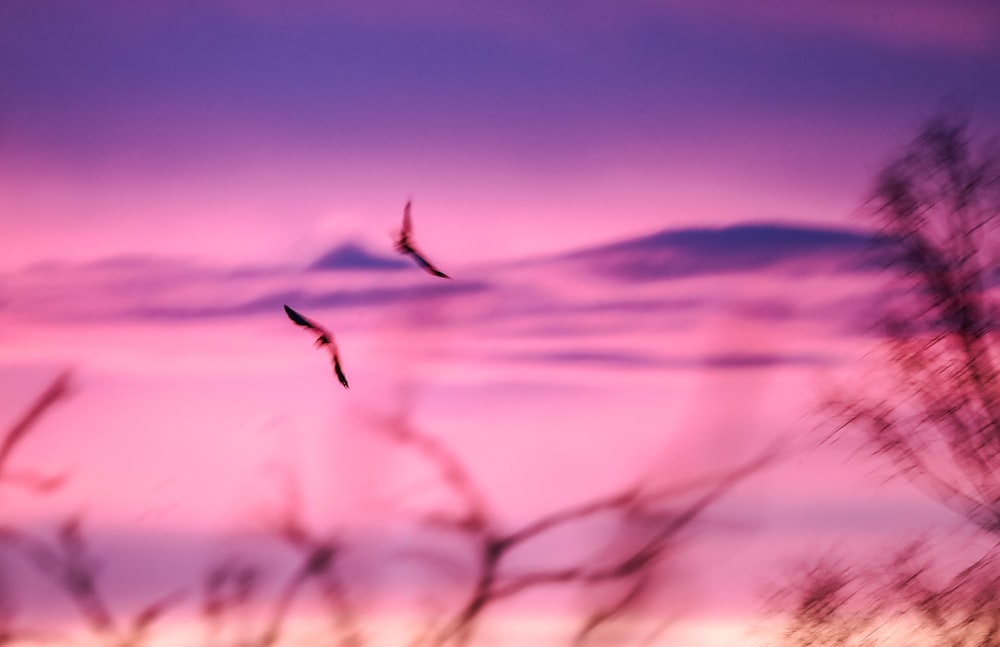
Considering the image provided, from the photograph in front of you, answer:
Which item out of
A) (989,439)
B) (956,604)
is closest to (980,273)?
(989,439)

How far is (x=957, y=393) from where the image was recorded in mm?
4430

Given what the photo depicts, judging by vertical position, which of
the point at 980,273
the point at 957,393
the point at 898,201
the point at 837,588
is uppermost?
the point at 898,201

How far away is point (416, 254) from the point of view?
4.11 m

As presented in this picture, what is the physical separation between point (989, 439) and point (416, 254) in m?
2.55

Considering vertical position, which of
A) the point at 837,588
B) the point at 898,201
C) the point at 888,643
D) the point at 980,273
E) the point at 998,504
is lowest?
the point at 888,643

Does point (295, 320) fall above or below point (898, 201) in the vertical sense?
below

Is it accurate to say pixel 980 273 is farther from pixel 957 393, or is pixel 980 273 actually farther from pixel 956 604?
pixel 956 604

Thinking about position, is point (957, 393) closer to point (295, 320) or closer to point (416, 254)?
point (416, 254)

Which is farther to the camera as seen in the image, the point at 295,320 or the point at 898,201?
the point at 898,201

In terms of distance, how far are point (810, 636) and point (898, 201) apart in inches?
70.9

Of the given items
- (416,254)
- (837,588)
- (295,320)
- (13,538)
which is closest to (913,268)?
(837,588)

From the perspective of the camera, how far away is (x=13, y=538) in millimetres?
4031

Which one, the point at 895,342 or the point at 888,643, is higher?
the point at 895,342

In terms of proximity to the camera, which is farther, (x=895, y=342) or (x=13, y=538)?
(x=895, y=342)
